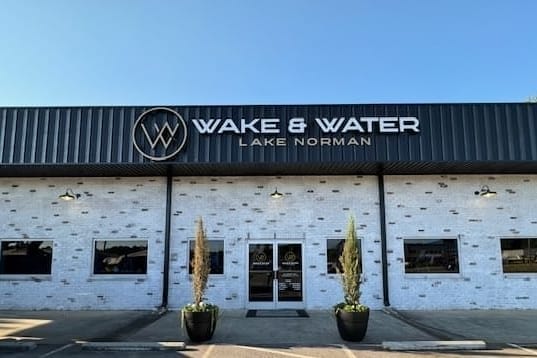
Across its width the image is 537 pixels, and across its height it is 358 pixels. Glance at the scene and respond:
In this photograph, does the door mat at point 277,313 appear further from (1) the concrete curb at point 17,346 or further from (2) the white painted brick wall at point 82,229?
(1) the concrete curb at point 17,346

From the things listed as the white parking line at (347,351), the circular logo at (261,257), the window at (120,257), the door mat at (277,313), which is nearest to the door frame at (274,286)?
the circular logo at (261,257)

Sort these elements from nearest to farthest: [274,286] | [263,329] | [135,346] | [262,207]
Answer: [135,346], [263,329], [274,286], [262,207]

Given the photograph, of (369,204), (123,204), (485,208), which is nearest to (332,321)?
(369,204)

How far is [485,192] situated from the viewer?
15.3m

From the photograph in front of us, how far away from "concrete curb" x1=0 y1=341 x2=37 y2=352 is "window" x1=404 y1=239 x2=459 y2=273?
414 inches

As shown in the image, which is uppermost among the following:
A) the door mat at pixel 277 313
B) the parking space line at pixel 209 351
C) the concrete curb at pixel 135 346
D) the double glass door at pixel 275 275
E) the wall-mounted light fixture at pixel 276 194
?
the wall-mounted light fixture at pixel 276 194

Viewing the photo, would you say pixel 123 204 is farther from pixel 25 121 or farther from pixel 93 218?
pixel 25 121

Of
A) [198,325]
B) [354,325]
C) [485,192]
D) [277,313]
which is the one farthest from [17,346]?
[485,192]

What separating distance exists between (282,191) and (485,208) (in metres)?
6.37

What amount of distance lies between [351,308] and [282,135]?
572cm

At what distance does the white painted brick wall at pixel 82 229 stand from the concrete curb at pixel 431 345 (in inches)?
319

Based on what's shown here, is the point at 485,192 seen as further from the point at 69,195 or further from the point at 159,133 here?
the point at 69,195

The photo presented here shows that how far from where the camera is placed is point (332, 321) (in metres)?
12.8

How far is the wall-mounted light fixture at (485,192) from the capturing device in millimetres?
15272
